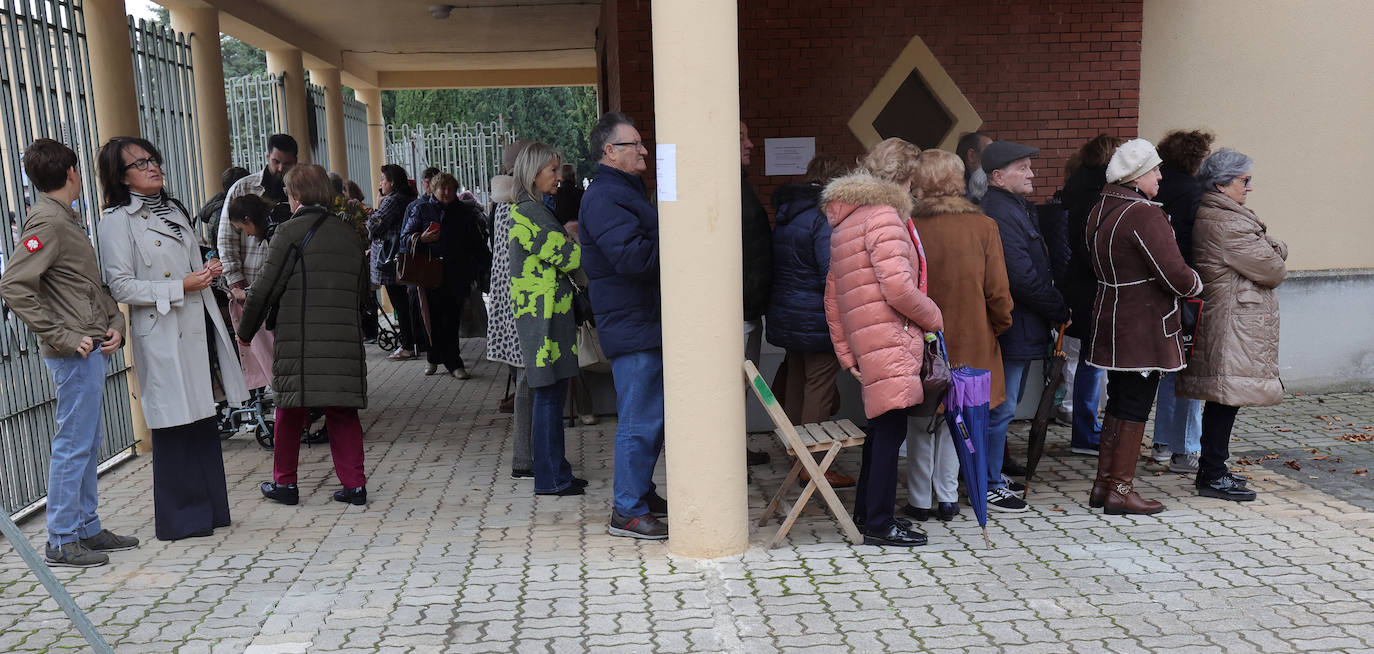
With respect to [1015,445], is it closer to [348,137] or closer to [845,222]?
[845,222]

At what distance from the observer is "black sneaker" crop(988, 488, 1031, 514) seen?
546 cm

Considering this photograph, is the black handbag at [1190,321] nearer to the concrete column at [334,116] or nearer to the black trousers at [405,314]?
the black trousers at [405,314]

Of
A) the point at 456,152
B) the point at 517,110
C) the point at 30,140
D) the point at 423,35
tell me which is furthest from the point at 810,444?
the point at 517,110

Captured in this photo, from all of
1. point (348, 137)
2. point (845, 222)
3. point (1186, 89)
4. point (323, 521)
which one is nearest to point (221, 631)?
point (323, 521)

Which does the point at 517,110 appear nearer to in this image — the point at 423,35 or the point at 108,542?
the point at 423,35

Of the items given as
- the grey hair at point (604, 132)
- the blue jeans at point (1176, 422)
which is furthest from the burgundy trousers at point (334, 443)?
the blue jeans at point (1176, 422)

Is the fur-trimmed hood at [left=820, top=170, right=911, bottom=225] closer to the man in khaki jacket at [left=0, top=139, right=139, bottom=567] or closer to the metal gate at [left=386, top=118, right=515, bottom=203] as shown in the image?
the man in khaki jacket at [left=0, top=139, right=139, bottom=567]

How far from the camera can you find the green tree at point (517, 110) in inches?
1630

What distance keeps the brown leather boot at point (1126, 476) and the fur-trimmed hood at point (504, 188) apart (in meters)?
3.23

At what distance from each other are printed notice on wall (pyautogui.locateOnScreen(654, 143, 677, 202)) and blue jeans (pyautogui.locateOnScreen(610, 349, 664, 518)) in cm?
82

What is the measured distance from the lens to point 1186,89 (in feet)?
27.1

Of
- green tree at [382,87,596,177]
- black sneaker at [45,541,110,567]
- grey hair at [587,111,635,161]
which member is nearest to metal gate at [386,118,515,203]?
grey hair at [587,111,635,161]

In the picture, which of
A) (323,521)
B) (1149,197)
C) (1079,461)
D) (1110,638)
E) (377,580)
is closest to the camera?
(1110,638)

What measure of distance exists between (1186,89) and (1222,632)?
553 cm
